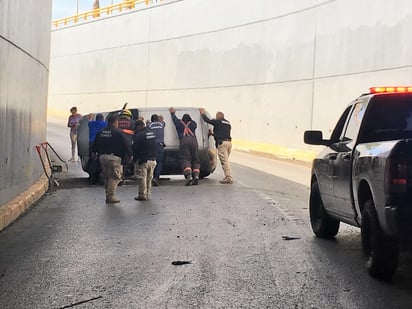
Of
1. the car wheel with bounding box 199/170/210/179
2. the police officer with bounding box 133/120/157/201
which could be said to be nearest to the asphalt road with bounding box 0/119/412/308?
the police officer with bounding box 133/120/157/201

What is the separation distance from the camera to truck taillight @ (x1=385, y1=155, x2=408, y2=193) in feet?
17.3

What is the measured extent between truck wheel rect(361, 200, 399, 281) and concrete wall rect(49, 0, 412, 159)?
48.2ft

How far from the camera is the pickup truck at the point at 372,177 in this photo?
528cm

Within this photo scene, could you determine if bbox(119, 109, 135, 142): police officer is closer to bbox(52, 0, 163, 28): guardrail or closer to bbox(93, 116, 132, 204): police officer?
bbox(93, 116, 132, 204): police officer

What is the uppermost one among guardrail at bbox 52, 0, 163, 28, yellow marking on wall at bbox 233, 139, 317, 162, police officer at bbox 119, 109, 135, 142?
guardrail at bbox 52, 0, 163, 28

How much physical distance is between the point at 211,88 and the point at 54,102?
20088mm

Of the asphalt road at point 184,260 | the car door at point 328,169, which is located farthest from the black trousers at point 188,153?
the car door at point 328,169

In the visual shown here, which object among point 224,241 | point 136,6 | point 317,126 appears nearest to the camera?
point 224,241

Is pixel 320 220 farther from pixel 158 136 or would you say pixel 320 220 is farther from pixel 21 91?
pixel 158 136

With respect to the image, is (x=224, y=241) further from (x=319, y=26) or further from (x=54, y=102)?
(x=54, y=102)

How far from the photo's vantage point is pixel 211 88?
32.9m

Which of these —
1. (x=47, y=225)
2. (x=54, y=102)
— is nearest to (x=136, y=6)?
(x=54, y=102)

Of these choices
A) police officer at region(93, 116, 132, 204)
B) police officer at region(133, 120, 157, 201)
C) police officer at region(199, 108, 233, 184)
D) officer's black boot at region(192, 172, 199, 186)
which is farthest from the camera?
police officer at region(199, 108, 233, 184)

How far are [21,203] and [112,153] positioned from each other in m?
2.13
